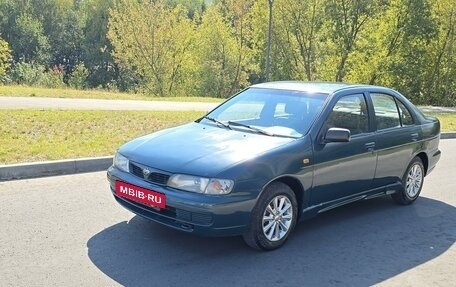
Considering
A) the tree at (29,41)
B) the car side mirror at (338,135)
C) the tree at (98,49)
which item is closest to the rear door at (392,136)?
the car side mirror at (338,135)

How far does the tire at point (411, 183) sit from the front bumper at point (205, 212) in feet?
9.52

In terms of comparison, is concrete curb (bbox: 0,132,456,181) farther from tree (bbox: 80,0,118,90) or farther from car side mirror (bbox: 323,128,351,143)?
tree (bbox: 80,0,118,90)

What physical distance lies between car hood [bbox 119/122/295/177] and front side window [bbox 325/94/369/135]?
739 mm

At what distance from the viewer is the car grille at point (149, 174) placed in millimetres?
4207

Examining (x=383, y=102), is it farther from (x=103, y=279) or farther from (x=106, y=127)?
(x=106, y=127)

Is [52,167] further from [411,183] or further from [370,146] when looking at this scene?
[411,183]

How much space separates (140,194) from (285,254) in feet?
4.89

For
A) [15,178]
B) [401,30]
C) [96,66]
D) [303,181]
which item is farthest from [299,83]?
[96,66]

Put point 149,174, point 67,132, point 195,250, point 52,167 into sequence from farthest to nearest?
point 67,132 → point 52,167 → point 195,250 → point 149,174

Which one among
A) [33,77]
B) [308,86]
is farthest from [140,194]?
[33,77]

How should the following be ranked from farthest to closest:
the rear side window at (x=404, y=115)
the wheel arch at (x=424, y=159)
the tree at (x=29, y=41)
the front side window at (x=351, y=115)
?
Answer: 1. the tree at (x=29, y=41)
2. the wheel arch at (x=424, y=159)
3. the rear side window at (x=404, y=115)
4. the front side window at (x=351, y=115)

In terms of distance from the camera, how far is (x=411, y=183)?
A: 6.33 m

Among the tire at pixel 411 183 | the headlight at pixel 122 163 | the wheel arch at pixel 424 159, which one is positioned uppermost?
the headlight at pixel 122 163

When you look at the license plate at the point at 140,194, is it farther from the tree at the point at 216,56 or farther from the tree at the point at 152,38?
the tree at the point at 216,56
